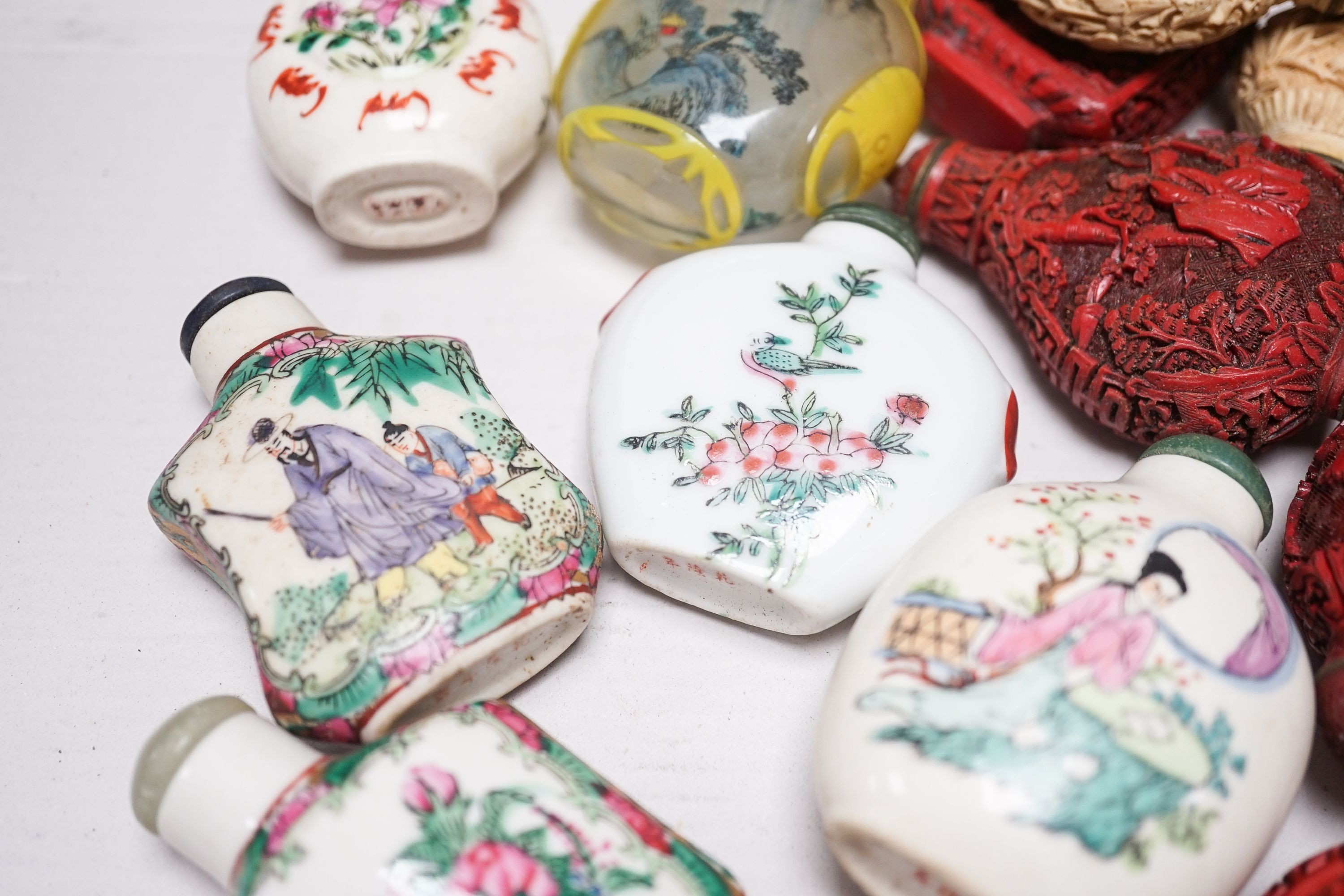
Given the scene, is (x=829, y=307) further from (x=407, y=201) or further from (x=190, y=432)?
(x=190, y=432)


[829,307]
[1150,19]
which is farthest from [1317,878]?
[1150,19]

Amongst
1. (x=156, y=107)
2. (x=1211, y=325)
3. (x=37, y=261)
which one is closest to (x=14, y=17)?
(x=156, y=107)

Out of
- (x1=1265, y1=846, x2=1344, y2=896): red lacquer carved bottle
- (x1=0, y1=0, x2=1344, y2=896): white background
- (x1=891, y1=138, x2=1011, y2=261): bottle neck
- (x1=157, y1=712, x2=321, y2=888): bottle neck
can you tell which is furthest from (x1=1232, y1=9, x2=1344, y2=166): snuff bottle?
(x1=157, y1=712, x2=321, y2=888): bottle neck

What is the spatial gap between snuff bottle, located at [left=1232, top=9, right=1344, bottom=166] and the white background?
0.15 meters

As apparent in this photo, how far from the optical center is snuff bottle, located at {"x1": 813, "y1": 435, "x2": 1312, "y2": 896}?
73 cm

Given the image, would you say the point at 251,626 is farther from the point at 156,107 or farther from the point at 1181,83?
the point at 1181,83

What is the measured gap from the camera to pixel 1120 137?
50.3 inches

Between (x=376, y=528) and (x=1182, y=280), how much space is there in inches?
29.1

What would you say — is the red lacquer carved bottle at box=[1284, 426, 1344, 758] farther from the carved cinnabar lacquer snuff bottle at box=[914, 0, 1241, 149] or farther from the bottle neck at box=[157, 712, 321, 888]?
the bottle neck at box=[157, 712, 321, 888]

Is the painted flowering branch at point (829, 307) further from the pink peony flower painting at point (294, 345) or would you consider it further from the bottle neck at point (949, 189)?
the pink peony flower painting at point (294, 345)

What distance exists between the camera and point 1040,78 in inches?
49.1

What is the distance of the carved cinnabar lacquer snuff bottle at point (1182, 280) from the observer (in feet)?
3.37

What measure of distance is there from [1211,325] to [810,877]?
59cm
